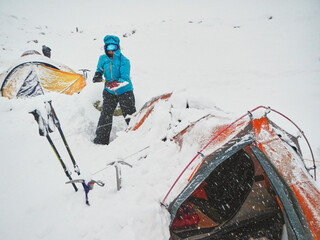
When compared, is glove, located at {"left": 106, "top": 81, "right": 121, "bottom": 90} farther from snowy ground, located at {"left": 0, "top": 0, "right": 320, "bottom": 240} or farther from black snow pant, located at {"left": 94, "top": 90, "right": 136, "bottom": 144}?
snowy ground, located at {"left": 0, "top": 0, "right": 320, "bottom": 240}

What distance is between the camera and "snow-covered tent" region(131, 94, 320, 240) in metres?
1.71

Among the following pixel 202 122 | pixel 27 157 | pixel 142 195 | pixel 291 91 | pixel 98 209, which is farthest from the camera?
pixel 291 91

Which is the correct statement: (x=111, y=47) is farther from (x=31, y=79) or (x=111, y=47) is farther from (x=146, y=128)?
(x=31, y=79)

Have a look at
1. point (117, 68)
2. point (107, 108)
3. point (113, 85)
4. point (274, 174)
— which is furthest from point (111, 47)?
point (274, 174)

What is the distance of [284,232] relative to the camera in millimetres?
2164

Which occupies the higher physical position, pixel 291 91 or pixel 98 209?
pixel 291 91

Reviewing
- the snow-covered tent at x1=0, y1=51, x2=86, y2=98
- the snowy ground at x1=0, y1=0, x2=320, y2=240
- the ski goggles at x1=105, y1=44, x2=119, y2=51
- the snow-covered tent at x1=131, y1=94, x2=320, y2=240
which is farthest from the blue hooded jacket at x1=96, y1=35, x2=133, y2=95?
the snow-covered tent at x1=0, y1=51, x2=86, y2=98

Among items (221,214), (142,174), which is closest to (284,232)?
(221,214)

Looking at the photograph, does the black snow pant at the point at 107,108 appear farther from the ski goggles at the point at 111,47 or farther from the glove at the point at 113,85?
the ski goggles at the point at 111,47

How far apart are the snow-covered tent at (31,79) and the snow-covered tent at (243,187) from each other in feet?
15.1

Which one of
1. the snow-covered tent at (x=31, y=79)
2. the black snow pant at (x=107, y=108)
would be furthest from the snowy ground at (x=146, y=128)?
the snow-covered tent at (x=31, y=79)

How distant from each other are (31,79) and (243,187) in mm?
6331

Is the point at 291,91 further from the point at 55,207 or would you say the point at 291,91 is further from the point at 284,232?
the point at 55,207

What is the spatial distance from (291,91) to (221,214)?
234 inches
